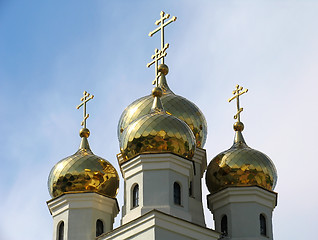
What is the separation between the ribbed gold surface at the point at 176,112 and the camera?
26.9 metres

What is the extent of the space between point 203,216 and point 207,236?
8.23 feet

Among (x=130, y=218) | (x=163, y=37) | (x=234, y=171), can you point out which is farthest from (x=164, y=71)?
(x=130, y=218)

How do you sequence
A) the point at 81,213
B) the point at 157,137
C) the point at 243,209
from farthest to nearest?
the point at 243,209, the point at 81,213, the point at 157,137

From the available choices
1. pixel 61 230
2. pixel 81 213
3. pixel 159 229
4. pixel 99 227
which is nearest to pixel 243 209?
pixel 99 227

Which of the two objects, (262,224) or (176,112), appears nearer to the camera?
(262,224)

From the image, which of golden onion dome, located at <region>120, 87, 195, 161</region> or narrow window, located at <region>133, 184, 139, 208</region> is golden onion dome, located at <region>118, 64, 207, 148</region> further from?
narrow window, located at <region>133, 184, 139, 208</region>

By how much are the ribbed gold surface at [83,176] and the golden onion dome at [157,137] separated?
1.25m

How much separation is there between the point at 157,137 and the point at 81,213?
263cm

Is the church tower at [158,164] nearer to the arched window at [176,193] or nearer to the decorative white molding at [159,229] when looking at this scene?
the arched window at [176,193]

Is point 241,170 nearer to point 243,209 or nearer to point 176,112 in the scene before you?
point 243,209

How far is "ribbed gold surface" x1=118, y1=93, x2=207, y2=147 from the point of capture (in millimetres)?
26938

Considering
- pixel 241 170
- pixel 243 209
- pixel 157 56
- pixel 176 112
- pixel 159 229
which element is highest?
pixel 157 56

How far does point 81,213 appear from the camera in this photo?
2556 cm

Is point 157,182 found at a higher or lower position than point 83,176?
lower
